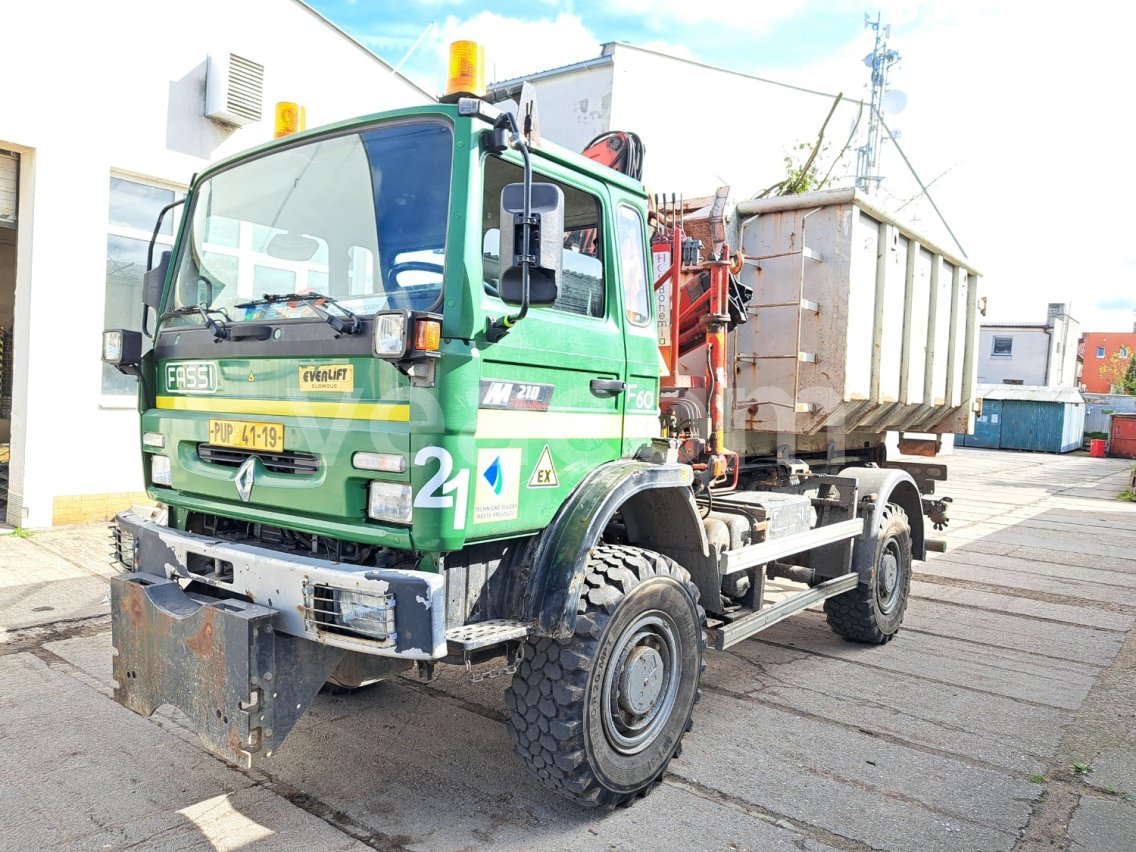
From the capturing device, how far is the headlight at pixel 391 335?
283 centimetres

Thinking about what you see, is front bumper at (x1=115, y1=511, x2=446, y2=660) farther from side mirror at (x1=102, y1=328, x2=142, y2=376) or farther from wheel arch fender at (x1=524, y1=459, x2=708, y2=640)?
side mirror at (x1=102, y1=328, x2=142, y2=376)

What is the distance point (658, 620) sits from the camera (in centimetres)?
376

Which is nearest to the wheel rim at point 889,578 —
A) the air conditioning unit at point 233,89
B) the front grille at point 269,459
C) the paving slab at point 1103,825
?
the paving slab at point 1103,825

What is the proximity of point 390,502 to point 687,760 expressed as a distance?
6.88ft

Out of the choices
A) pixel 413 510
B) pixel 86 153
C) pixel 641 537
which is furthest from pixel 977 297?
pixel 86 153

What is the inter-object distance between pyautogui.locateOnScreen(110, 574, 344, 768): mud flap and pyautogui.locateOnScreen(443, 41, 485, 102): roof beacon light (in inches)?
78.2

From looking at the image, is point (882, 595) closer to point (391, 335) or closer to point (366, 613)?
point (366, 613)

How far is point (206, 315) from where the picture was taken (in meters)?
3.66

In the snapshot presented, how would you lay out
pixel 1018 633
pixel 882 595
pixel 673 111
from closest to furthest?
1. pixel 882 595
2. pixel 1018 633
3. pixel 673 111

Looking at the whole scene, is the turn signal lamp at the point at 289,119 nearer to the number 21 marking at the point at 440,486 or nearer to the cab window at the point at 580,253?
the cab window at the point at 580,253

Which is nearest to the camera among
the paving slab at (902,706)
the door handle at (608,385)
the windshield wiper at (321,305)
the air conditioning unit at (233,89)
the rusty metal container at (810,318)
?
the windshield wiper at (321,305)

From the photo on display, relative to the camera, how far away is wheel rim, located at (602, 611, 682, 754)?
3533 millimetres

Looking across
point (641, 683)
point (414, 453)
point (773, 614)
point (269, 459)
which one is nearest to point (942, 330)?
point (773, 614)

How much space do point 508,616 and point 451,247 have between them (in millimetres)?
1433
